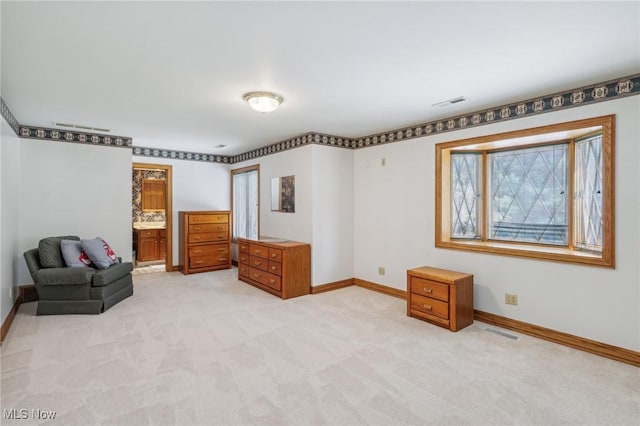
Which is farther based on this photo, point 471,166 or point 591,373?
point 471,166

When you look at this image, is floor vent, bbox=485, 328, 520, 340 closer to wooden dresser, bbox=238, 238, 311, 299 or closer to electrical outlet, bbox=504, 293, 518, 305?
electrical outlet, bbox=504, 293, 518, 305

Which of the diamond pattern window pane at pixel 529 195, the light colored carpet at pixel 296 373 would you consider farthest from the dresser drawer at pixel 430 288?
the diamond pattern window pane at pixel 529 195

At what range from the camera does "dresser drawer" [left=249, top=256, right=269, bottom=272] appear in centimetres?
488

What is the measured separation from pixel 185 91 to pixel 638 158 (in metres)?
4.05

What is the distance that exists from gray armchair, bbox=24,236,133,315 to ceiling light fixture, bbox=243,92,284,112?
2818 millimetres

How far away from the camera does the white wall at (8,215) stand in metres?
3.31

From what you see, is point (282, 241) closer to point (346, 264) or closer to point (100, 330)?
point (346, 264)

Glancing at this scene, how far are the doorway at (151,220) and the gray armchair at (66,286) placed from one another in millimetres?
2387

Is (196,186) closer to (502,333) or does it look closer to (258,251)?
(258,251)

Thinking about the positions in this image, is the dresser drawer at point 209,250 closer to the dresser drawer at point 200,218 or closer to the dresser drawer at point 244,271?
the dresser drawer at point 200,218

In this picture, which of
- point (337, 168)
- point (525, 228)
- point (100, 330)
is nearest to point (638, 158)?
point (525, 228)

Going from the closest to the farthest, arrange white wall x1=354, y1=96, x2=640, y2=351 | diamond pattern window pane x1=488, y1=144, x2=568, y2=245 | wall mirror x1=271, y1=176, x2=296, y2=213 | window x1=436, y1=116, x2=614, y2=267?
1. white wall x1=354, y1=96, x2=640, y2=351
2. window x1=436, y1=116, x2=614, y2=267
3. diamond pattern window pane x1=488, y1=144, x2=568, y2=245
4. wall mirror x1=271, y1=176, x2=296, y2=213

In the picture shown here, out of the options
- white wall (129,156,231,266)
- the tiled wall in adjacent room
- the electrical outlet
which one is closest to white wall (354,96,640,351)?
the electrical outlet

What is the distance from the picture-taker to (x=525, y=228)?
3797mm
